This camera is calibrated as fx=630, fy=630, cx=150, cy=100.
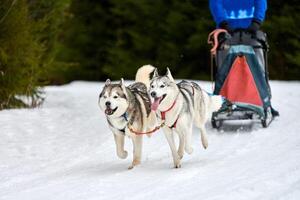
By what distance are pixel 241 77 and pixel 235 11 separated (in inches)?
38.1

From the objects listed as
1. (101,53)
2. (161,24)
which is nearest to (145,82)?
(161,24)

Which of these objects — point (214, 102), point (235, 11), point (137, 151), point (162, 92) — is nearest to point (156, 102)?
point (162, 92)

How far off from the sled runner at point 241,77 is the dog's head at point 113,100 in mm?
2159

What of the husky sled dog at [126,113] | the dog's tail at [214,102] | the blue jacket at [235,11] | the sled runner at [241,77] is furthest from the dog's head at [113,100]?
the blue jacket at [235,11]

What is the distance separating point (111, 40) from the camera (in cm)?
2019

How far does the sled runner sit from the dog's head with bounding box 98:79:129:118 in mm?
2159

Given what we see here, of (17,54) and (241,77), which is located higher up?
(17,54)

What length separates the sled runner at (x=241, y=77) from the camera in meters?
7.96

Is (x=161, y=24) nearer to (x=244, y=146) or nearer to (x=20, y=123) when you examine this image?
(x=20, y=123)

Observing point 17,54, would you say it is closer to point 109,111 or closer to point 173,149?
point 109,111

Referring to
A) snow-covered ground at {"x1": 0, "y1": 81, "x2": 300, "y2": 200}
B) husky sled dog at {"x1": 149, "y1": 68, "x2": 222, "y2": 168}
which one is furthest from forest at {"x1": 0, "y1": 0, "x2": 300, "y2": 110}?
husky sled dog at {"x1": 149, "y1": 68, "x2": 222, "y2": 168}

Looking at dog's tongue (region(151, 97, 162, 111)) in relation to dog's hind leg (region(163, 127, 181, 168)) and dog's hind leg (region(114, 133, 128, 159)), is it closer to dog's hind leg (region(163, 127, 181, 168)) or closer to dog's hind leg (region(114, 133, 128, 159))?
dog's hind leg (region(163, 127, 181, 168))

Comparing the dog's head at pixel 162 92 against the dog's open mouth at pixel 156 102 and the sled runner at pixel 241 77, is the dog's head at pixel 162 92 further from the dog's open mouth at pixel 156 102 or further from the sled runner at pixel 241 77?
the sled runner at pixel 241 77

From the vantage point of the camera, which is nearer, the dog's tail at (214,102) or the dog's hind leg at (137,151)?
the dog's hind leg at (137,151)
